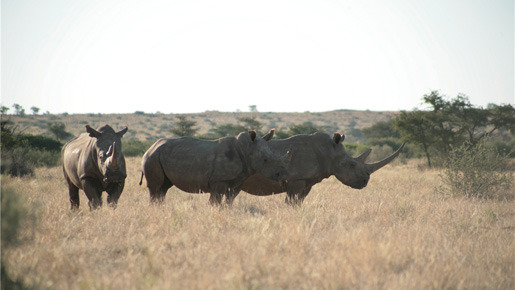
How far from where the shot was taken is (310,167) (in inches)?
306

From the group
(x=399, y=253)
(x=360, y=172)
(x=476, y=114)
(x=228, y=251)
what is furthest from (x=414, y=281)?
(x=476, y=114)

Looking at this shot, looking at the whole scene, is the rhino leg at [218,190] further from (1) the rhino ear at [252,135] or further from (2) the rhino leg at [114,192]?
(2) the rhino leg at [114,192]

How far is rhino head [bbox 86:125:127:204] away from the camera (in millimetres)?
6176

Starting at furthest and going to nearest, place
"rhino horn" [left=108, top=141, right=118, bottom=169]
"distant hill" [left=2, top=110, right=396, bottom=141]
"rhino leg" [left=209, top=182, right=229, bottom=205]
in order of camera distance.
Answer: "distant hill" [left=2, top=110, right=396, bottom=141], "rhino leg" [left=209, top=182, right=229, bottom=205], "rhino horn" [left=108, top=141, right=118, bottom=169]

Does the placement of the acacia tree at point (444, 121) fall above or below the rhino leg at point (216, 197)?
above

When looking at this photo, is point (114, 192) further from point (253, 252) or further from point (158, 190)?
point (253, 252)

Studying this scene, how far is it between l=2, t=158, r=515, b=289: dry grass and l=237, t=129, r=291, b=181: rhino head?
69 cm

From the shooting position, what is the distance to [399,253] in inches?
176

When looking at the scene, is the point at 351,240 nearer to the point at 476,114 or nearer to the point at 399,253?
the point at 399,253

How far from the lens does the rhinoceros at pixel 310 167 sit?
7738mm

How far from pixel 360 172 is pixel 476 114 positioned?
17916 mm

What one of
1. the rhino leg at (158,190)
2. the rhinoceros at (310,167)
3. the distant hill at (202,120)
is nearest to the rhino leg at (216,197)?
the rhinoceros at (310,167)

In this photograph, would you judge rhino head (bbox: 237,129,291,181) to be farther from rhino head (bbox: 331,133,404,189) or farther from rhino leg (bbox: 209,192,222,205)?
rhino head (bbox: 331,133,404,189)

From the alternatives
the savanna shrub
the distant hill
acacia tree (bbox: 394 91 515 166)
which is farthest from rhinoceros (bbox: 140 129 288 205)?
Result: the distant hill
